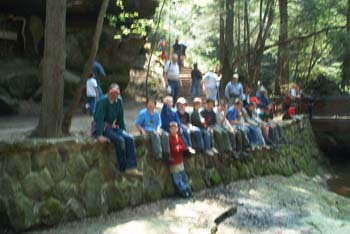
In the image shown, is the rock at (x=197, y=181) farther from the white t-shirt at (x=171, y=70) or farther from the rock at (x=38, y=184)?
the white t-shirt at (x=171, y=70)

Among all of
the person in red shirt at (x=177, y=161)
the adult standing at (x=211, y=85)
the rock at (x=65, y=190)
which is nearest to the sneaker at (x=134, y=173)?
the person in red shirt at (x=177, y=161)

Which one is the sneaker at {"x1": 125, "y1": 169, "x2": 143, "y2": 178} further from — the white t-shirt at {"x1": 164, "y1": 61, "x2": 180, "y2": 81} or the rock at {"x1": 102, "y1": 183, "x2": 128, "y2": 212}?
the white t-shirt at {"x1": 164, "y1": 61, "x2": 180, "y2": 81}

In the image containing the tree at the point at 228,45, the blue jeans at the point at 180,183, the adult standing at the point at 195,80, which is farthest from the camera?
the tree at the point at 228,45

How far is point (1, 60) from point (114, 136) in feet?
27.2

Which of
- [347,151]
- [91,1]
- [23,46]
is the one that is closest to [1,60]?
[23,46]

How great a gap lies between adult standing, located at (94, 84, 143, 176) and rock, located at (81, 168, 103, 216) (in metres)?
0.53

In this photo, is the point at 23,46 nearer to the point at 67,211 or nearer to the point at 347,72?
the point at 67,211

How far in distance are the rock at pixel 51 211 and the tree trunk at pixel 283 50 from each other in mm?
→ 13106

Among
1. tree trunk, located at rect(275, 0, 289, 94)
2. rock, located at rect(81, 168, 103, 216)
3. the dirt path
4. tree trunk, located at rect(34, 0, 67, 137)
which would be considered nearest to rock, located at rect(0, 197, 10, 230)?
rock, located at rect(81, 168, 103, 216)

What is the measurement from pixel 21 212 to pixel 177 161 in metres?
3.50

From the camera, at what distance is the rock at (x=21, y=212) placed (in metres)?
7.22

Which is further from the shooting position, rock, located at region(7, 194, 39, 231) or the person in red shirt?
the person in red shirt

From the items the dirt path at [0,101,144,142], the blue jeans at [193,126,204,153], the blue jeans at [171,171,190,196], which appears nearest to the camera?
the blue jeans at [171,171,190,196]

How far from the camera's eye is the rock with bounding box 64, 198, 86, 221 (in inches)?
308
